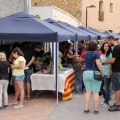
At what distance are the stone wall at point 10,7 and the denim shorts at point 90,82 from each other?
788 centimetres

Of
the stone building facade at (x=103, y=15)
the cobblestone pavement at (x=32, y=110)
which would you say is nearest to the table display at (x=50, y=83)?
the cobblestone pavement at (x=32, y=110)

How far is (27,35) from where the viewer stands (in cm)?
892

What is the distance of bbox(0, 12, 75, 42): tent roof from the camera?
8.79 metres

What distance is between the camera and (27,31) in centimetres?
907

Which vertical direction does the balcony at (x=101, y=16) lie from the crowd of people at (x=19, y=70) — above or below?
above

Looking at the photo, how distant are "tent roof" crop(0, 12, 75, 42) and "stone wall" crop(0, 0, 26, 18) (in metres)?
4.86

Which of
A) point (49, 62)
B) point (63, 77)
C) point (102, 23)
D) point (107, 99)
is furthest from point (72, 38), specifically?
point (102, 23)

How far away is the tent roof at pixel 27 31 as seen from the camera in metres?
8.79

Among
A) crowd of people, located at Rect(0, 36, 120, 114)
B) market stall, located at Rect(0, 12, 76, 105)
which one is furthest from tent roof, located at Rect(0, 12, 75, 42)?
crowd of people, located at Rect(0, 36, 120, 114)

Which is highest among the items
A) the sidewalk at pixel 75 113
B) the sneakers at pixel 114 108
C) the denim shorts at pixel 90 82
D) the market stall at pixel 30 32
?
the market stall at pixel 30 32

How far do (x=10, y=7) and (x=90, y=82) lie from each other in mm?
8073

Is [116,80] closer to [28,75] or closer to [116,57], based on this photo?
[116,57]

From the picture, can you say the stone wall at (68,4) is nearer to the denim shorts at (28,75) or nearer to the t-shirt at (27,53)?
the t-shirt at (27,53)

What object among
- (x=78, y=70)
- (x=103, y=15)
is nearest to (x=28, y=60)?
(x=78, y=70)
